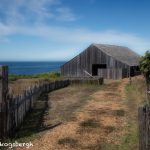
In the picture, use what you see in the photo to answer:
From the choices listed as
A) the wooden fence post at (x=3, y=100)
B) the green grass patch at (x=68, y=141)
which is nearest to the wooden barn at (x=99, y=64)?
the wooden fence post at (x=3, y=100)

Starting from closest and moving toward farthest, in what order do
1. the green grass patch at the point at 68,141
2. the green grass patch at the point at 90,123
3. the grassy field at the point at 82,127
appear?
the green grass patch at the point at 68,141 < the grassy field at the point at 82,127 < the green grass patch at the point at 90,123

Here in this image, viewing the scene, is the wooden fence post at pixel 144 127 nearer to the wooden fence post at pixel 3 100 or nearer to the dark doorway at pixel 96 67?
the wooden fence post at pixel 3 100

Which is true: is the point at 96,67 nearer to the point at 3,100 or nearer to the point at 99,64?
the point at 99,64

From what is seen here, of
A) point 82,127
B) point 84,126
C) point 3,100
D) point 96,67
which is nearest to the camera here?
point 3,100

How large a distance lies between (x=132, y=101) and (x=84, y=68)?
3172 cm

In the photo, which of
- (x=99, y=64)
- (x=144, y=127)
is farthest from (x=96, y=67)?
(x=144, y=127)

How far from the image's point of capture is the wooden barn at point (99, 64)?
5172 cm

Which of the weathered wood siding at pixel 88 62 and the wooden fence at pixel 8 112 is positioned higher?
the weathered wood siding at pixel 88 62

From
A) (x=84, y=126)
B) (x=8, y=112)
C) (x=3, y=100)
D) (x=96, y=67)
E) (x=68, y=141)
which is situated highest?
(x=96, y=67)

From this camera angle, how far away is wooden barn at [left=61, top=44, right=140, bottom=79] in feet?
170

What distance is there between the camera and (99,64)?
55.0 meters

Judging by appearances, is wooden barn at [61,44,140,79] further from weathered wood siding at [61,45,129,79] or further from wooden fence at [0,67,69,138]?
wooden fence at [0,67,69,138]

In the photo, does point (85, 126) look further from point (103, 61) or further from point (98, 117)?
point (103, 61)

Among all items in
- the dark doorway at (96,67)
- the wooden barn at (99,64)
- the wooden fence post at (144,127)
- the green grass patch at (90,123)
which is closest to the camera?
the wooden fence post at (144,127)
